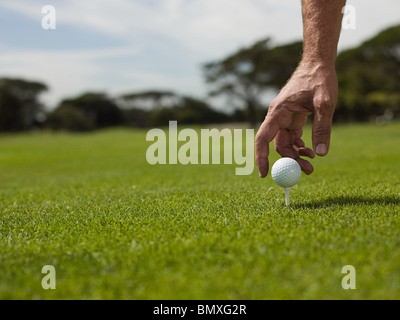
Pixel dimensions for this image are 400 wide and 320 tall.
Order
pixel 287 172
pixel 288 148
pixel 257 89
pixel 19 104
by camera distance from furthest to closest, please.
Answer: pixel 19 104, pixel 257 89, pixel 288 148, pixel 287 172

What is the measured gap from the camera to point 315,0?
2.97 metres

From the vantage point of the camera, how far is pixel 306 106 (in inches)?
116

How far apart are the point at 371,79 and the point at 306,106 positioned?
4518 cm

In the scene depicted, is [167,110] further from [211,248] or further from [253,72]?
[211,248]

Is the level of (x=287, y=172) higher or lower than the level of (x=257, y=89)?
lower

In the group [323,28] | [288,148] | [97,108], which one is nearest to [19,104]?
[97,108]

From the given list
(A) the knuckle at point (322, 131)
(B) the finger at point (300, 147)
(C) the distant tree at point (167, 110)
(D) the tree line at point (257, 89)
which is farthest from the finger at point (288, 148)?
(C) the distant tree at point (167, 110)

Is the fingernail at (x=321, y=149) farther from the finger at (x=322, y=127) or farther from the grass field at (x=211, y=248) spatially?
the grass field at (x=211, y=248)

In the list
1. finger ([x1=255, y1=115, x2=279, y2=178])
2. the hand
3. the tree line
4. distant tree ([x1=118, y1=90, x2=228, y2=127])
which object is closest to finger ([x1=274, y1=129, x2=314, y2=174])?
the hand

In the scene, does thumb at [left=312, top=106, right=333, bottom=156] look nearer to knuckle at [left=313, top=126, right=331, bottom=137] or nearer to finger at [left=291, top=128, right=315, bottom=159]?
knuckle at [left=313, top=126, right=331, bottom=137]

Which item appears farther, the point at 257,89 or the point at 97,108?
the point at 97,108

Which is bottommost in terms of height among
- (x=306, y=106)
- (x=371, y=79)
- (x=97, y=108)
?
(x=306, y=106)

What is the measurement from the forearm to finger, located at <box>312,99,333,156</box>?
44cm
